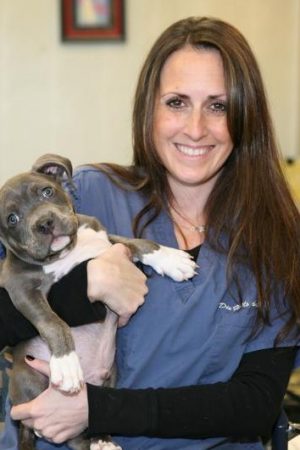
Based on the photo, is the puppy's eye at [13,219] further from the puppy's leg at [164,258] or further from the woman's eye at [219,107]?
the woman's eye at [219,107]

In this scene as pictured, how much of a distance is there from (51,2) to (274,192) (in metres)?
1.92

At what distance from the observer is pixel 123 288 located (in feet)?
4.99

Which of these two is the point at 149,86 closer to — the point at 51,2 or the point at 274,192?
the point at 274,192

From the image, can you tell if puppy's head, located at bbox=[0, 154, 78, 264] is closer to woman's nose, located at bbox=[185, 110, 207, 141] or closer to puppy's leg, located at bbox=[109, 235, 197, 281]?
puppy's leg, located at bbox=[109, 235, 197, 281]

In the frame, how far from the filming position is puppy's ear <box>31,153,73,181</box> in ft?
5.30

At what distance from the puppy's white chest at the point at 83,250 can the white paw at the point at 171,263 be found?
4.5 inches

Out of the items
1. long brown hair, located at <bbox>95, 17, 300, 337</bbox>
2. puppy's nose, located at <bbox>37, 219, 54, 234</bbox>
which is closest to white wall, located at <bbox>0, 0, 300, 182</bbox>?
long brown hair, located at <bbox>95, 17, 300, 337</bbox>

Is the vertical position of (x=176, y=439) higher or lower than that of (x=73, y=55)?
lower

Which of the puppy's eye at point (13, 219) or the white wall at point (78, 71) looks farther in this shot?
the white wall at point (78, 71)

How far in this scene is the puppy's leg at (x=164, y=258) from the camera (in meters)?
1.60

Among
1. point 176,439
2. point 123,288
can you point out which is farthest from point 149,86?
point 176,439

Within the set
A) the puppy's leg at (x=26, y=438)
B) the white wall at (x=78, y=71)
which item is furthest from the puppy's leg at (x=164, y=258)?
the white wall at (x=78, y=71)

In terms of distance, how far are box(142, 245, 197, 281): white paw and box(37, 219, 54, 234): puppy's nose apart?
260 mm

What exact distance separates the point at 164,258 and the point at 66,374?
14.9 inches
